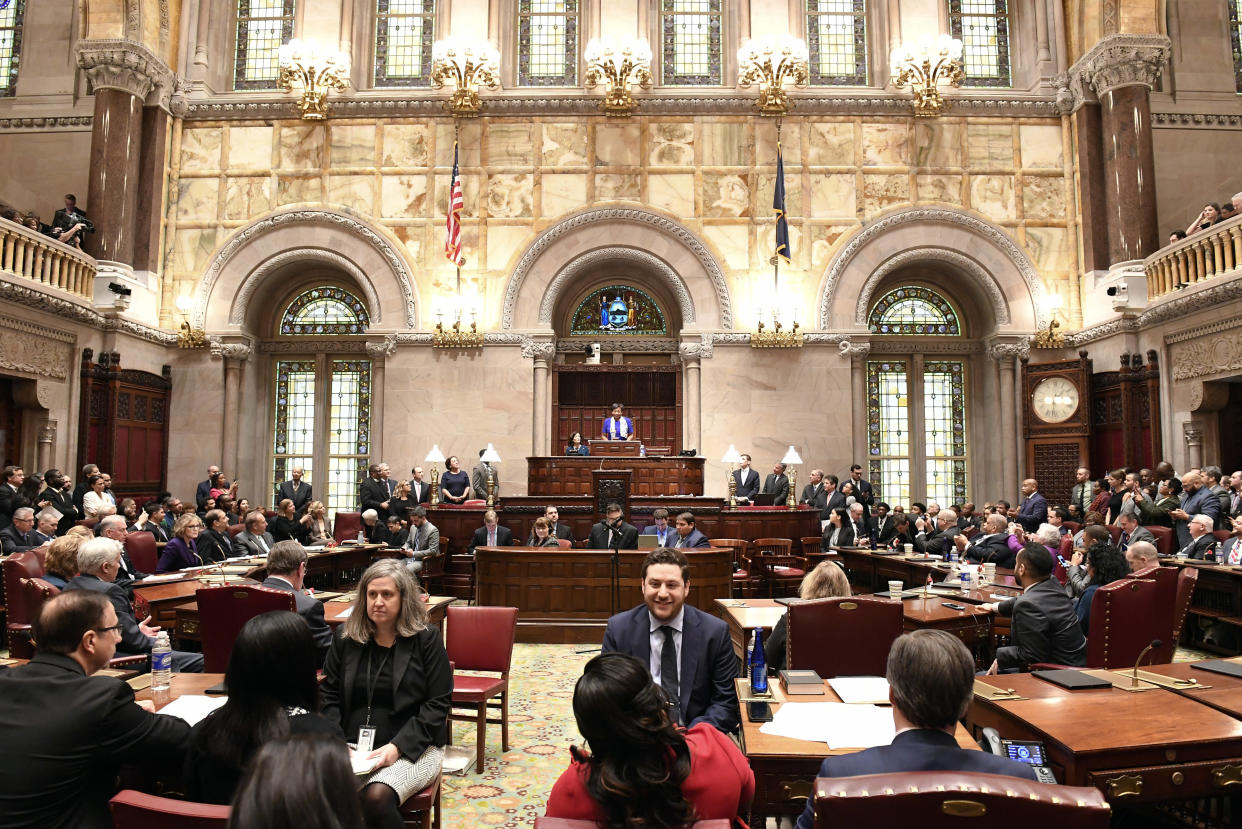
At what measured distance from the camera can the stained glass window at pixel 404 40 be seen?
55.4 ft

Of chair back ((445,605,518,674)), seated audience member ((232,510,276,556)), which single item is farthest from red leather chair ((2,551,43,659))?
seated audience member ((232,510,276,556))

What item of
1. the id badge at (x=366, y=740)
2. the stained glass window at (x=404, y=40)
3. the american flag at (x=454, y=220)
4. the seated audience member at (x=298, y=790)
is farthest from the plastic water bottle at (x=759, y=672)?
the stained glass window at (x=404, y=40)

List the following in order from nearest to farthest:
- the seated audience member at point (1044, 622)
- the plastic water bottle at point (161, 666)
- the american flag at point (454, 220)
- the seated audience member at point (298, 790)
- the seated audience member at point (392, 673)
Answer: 1. the seated audience member at point (298, 790)
2. the seated audience member at point (392, 673)
3. the plastic water bottle at point (161, 666)
4. the seated audience member at point (1044, 622)
5. the american flag at point (454, 220)

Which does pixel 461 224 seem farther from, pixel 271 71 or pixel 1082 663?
pixel 1082 663

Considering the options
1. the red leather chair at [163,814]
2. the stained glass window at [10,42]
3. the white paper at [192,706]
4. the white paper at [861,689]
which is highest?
the stained glass window at [10,42]

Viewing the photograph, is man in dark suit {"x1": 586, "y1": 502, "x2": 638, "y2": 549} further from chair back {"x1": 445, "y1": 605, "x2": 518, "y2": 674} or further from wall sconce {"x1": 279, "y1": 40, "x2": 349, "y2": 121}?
wall sconce {"x1": 279, "y1": 40, "x2": 349, "y2": 121}

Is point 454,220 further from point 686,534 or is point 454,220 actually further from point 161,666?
point 161,666

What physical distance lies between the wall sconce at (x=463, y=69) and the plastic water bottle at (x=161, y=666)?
45.7 feet

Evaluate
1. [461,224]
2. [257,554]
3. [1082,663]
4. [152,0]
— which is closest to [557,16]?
[461,224]

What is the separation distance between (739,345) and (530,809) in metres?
12.1

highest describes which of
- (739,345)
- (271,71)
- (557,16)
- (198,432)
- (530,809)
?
(557,16)

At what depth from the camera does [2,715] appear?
7.69ft

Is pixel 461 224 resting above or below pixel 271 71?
below

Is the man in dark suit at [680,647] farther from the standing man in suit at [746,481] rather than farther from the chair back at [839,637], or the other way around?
the standing man in suit at [746,481]
